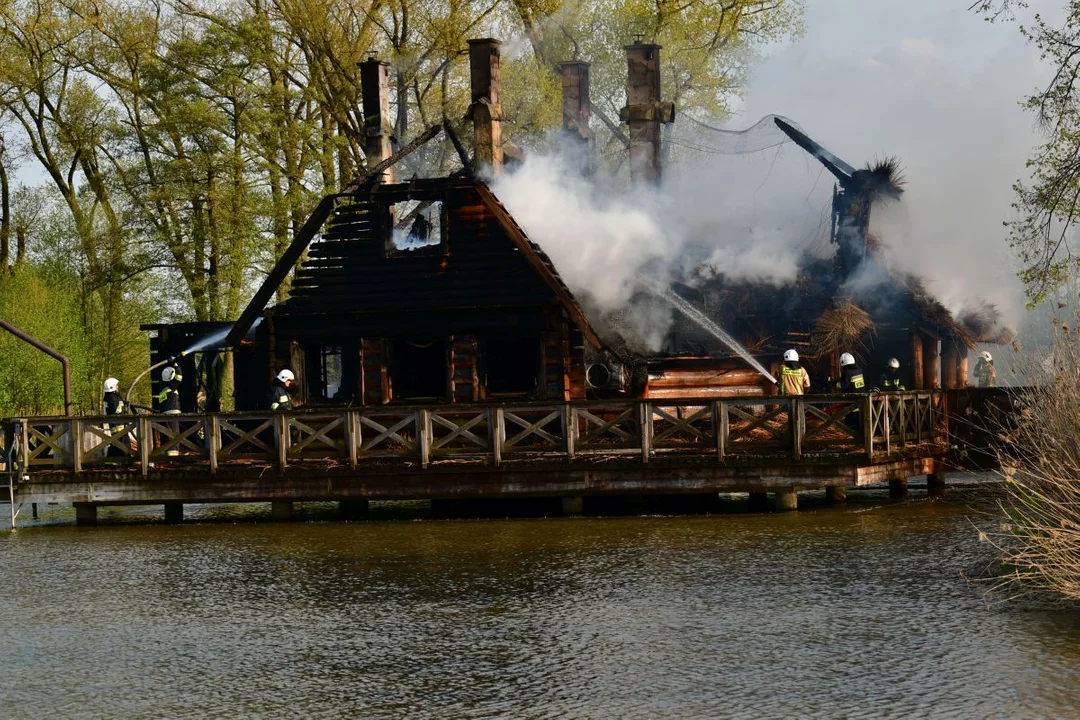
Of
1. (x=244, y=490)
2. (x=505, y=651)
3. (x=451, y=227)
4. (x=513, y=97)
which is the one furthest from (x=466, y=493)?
(x=513, y=97)

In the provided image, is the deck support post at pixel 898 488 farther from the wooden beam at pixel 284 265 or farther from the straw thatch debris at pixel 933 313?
the wooden beam at pixel 284 265

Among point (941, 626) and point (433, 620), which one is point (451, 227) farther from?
point (941, 626)

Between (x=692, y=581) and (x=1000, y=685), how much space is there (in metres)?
4.78

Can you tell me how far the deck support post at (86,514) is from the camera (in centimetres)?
2197

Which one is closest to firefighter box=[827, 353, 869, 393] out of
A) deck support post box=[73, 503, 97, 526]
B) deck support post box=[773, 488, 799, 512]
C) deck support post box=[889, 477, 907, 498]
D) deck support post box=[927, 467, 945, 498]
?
deck support post box=[927, 467, 945, 498]

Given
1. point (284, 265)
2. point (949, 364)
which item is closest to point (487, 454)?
point (284, 265)

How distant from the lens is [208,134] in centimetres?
4009

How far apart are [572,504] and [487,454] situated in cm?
141

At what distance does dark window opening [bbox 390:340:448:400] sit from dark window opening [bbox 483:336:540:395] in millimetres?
831

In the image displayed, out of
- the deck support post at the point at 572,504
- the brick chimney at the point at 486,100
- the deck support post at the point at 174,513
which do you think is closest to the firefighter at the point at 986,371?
the brick chimney at the point at 486,100

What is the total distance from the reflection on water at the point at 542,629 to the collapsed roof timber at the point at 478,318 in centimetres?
633

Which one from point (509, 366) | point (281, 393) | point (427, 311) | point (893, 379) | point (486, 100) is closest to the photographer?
point (281, 393)

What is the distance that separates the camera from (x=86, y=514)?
870 inches

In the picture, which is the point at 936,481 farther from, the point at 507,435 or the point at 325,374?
the point at 325,374
